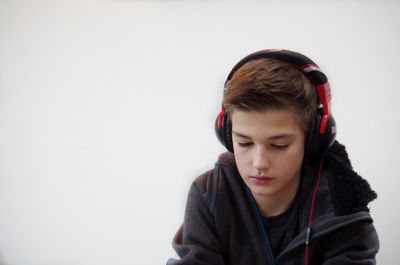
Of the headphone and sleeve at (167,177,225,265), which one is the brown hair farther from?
sleeve at (167,177,225,265)

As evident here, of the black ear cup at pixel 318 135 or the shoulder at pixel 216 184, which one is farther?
the shoulder at pixel 216 184

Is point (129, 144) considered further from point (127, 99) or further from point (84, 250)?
point (84, 250)

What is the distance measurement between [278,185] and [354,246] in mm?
216

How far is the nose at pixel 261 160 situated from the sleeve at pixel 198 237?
0.21 metres

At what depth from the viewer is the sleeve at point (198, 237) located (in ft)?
2.81

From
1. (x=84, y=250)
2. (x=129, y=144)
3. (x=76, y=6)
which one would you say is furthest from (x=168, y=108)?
(x=84, y=250)

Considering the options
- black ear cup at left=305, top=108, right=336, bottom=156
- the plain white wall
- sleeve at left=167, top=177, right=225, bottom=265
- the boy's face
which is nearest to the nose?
the boy's face

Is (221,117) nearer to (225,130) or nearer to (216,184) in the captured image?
(225,130)

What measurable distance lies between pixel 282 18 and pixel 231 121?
787 mm

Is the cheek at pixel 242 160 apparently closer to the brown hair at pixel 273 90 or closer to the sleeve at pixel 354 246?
the brown hair at pixel 273 90

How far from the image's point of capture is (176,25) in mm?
1467

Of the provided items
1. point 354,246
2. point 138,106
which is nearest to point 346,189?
point 354,246

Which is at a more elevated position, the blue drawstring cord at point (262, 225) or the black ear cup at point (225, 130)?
the black ear cup at point (225, 130)

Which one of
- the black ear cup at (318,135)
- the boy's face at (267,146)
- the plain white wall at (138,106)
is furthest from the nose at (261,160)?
the plain white wall at (138,106)
